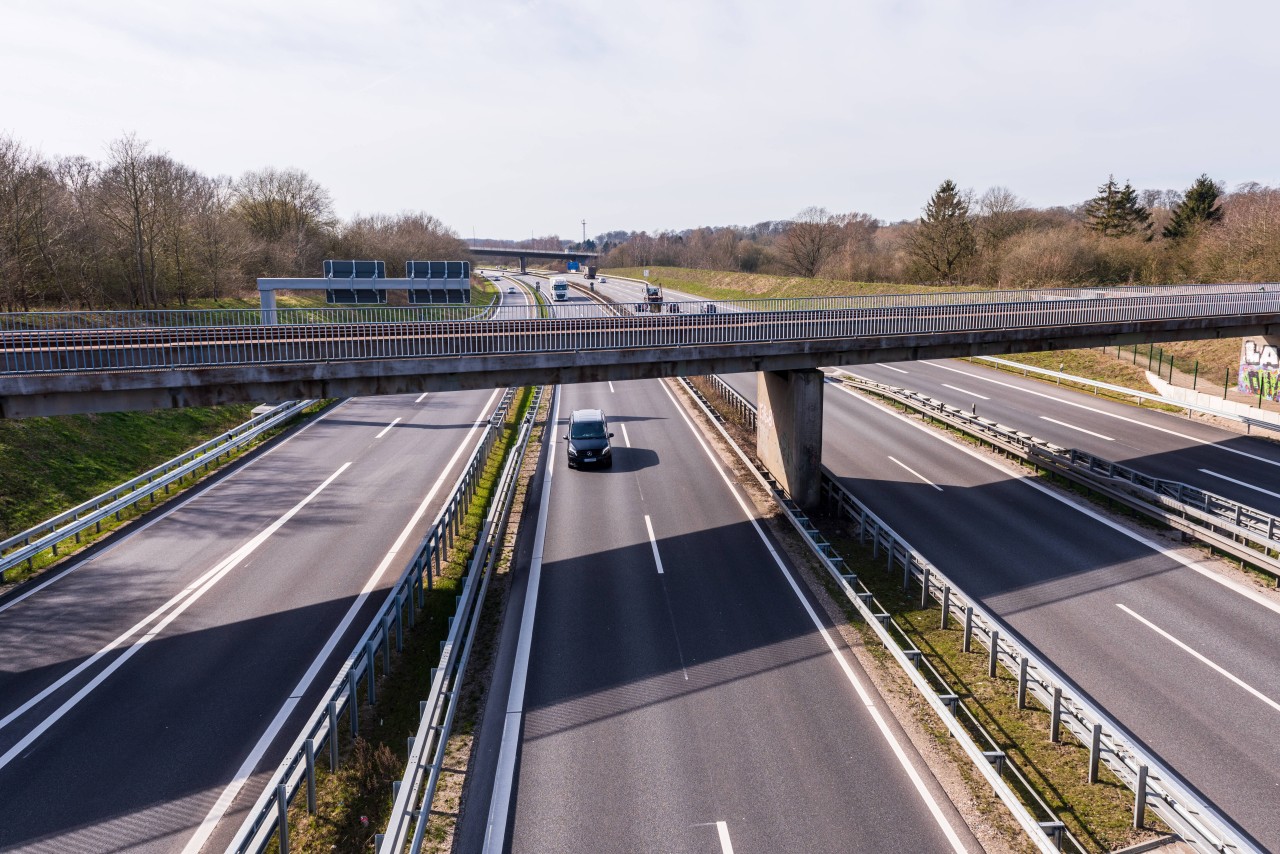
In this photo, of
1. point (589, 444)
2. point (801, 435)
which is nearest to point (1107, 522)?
point (801, 435)

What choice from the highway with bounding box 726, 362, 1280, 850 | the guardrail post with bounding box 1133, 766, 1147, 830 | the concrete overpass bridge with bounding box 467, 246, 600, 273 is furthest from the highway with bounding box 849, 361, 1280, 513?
the concrete overpass bridge with bounding box 467, 246, 600, 273

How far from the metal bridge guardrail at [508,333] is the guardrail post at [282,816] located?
11179 millimetres

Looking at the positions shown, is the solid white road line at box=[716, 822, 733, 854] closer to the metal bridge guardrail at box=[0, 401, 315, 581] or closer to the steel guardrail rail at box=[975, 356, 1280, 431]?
the metal bridge guardrail at box=[0, 401, 315, 581]

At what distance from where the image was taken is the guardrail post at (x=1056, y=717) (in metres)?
12.4

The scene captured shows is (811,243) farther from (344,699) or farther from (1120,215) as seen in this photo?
(344,699)

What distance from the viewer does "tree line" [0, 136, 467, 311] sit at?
1443 inches

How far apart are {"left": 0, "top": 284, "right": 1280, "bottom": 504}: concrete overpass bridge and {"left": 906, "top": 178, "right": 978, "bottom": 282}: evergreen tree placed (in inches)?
1520

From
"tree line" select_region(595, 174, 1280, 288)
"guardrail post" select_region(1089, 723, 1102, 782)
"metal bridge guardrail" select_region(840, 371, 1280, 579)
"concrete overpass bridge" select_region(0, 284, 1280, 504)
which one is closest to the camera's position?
"guardrail post" select_region(1089, 723, 1102, 782)

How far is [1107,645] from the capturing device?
15469 millimetres

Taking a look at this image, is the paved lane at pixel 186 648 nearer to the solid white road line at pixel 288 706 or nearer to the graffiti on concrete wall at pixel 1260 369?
the solid white road line at pixel 288 706

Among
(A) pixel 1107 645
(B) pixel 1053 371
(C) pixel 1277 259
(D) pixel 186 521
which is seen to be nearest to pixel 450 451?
(D) pixel 186 521

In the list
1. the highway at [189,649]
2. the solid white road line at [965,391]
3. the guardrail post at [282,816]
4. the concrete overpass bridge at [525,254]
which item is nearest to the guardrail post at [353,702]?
the highway at [189,649]

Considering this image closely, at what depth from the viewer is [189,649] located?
15.4 meters

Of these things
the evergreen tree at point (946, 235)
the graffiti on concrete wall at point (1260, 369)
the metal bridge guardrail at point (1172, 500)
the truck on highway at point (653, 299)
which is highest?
the evergreen tree at point (946, 235)
